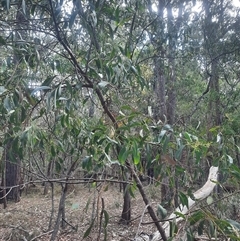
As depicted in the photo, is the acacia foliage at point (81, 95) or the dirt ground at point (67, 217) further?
the dirt ground at point (67, 217)

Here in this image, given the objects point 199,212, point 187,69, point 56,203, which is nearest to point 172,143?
point 199,212

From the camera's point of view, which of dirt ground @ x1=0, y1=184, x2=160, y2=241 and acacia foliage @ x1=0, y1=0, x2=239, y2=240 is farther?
dirt ground @ x1=0, y1=184, x2=160, y2=241

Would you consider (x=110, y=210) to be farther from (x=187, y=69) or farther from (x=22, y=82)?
(x=22, y=82)

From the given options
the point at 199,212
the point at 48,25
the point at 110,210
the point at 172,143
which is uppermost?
the point at 48,25

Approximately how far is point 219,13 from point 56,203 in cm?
574

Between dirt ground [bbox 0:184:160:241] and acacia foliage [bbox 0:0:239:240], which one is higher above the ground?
acacia foliage [bbox 0:0:239:240]

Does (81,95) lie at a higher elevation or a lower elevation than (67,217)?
higher

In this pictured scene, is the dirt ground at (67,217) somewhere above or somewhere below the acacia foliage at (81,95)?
below

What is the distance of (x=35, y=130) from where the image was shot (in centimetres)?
142

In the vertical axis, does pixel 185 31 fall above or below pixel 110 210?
above

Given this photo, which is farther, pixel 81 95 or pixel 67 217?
pixel 67 217

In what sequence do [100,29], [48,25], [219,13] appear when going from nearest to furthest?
[48,25] → [100,29] → [219,13]

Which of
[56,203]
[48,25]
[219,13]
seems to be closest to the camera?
[48,25]

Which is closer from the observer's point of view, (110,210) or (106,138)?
(106,138)
